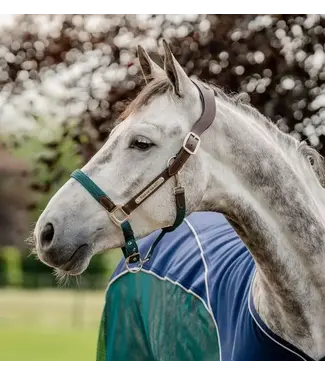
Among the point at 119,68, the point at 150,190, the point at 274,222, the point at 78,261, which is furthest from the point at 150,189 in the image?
the point at 119,68

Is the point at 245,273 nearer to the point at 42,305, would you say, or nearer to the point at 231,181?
the point at 231,181

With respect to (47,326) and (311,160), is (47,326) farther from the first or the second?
(311,160)

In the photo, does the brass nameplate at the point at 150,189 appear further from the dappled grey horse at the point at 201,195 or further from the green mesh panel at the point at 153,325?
the green mesh panel at the point at 153,325

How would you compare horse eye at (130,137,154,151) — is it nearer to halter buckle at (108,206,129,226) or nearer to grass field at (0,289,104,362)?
halter buckle at (108,206,129,226)

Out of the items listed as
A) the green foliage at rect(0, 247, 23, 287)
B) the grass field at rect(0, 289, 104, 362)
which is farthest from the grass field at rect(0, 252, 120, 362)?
the green foliage at rect(0, 247, 23, 287)

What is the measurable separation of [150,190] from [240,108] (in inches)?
24.8

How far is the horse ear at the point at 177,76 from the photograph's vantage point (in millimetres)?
2832

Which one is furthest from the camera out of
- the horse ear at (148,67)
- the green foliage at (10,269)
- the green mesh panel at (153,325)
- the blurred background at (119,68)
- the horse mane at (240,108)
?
the green foliage at (10,269)

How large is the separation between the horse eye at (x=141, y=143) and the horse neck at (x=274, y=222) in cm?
25

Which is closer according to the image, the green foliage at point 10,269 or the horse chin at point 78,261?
the horse chin at point 78,261

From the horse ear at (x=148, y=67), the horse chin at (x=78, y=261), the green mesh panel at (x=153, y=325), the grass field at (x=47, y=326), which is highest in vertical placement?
the horse ear at (x=148, y=67)

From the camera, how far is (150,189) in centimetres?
281

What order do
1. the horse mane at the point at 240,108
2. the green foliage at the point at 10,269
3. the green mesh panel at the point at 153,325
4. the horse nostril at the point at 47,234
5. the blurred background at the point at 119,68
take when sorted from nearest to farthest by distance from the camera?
the horse nostril at the point at 47,234
the horse mane at the point at 240,108
the green mesh panel at the point at 153,325
the blurred background at the point at 119,68
the green foliage at the point at 10,269

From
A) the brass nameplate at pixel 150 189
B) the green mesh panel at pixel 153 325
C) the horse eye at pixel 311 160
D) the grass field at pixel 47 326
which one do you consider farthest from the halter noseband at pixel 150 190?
the grass field at pixel 47 326
